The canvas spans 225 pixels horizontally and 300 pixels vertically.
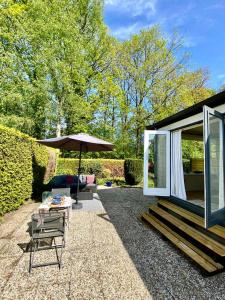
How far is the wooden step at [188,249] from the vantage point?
10.0 ft

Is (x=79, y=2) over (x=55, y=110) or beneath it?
over

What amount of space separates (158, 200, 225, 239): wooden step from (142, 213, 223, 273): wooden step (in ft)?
1.46

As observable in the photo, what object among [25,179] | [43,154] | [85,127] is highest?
[85,127]

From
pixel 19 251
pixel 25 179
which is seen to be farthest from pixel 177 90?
pixel 19 251

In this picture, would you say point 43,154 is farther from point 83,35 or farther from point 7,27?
point 83,35

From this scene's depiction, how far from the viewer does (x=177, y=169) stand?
609cm

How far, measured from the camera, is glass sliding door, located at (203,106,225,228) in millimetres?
3547

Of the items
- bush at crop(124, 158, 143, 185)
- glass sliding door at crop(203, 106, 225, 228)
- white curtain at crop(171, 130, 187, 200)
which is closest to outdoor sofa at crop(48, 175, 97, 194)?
white curtain at crop(171, 130, 187, 200)

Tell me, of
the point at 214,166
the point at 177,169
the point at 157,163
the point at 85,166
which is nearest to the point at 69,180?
the point at 157,163

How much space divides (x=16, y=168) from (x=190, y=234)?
16.4 ft

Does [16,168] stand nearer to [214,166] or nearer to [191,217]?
[191,217]

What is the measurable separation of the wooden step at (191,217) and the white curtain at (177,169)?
0.48m

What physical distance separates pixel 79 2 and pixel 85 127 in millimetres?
10241

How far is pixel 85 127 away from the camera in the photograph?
15883mm
